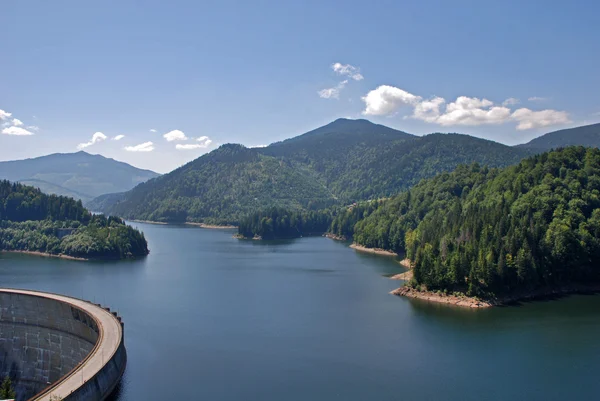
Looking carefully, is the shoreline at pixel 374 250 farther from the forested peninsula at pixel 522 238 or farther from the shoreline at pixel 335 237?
the shoreline at pixel 335 237

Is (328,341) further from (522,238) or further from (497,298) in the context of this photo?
(522,238)

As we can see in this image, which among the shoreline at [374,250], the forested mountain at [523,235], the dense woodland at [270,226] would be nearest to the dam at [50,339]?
the forested mountain at [523,235]

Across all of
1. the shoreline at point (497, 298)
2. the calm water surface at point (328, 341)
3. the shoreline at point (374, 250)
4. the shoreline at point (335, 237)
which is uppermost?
the shoreline at point (335, 237)

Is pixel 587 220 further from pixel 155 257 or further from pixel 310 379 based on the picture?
pixel 155 257

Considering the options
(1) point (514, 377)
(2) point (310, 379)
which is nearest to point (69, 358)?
(2) point (310, 379)

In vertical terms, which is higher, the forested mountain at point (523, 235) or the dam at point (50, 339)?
the forested mountain at point (523, 235)

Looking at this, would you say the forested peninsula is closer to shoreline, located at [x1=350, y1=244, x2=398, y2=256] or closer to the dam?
shoreline, located at [x1=350, y1=244, x2=398, y2=256]

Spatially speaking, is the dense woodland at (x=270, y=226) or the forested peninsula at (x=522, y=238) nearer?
the forested peninsula at (x=522, y=238)
